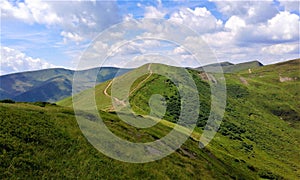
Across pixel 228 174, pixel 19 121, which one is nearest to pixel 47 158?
pixel 19 121

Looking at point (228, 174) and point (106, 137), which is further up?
point (106, 137)

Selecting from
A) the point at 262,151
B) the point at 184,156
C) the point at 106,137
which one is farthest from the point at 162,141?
the point at 262,151

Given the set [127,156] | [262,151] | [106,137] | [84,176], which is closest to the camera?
[84,176]

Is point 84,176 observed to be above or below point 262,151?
above

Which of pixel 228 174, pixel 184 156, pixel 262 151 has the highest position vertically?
pixel 184 156

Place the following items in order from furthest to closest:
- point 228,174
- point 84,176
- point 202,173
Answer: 1. point 228,174
2. point 202,173
3. point 84,176

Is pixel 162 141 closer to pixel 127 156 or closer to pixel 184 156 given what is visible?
pixel 184 156

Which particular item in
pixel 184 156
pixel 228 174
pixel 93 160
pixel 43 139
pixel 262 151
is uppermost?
pixel 43 139

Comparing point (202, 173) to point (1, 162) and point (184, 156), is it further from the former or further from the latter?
point (1, 162)

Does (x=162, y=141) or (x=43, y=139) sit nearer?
(x=43, y=139)
